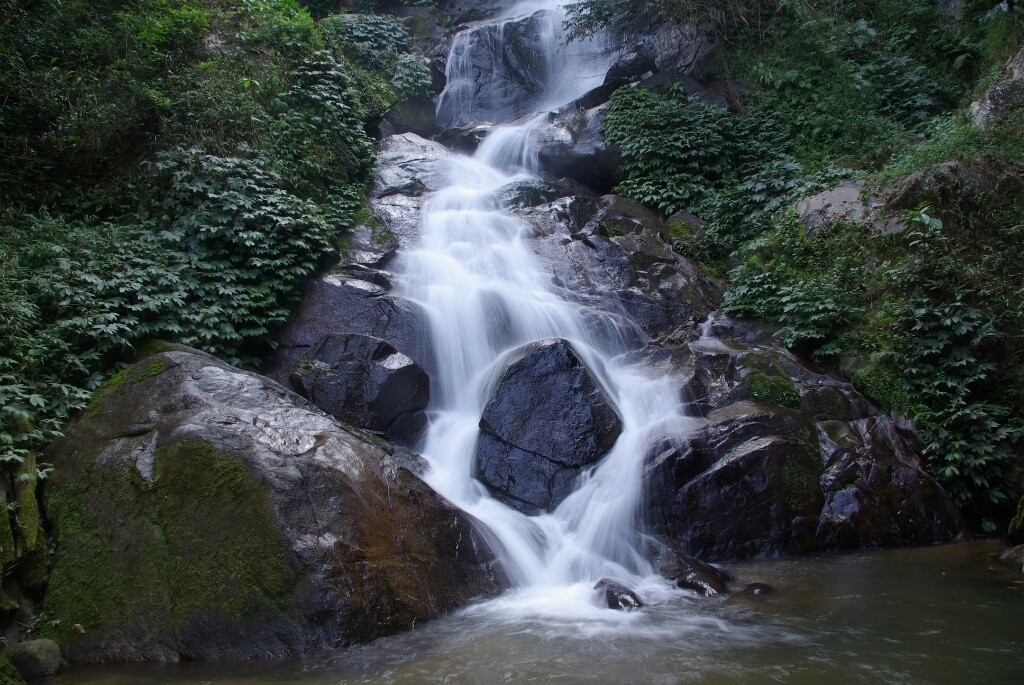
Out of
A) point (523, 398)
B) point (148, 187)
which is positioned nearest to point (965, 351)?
point (523, 398)

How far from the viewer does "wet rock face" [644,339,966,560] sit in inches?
280

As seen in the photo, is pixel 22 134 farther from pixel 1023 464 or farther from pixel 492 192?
pixel 1023 464

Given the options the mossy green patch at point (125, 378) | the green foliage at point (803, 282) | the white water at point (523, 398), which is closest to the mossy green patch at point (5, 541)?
the mossy green patch at point (125, 378)

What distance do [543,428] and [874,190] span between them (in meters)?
7.26

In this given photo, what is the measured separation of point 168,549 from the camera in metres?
5.24

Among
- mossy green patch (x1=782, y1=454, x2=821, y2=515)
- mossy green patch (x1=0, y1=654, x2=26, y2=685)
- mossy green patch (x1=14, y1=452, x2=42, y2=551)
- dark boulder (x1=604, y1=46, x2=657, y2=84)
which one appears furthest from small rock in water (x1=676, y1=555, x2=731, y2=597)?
dark boulder (x1=604, y1=46, x2=657, y2=84)

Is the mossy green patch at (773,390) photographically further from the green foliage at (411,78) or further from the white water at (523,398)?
the green foliage at (411,78)

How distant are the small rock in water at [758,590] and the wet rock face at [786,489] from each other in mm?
987

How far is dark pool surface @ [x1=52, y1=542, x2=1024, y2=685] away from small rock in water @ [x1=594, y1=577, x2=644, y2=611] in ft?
0.35

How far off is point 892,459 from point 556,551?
13.5ft

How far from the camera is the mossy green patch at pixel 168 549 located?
504 centimetres

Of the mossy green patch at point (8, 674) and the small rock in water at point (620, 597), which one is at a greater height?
the small rock in water at point (620, 597)

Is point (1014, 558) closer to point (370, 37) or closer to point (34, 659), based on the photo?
point (34, 659)

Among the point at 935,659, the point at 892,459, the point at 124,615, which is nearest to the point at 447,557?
the point at 124,615
